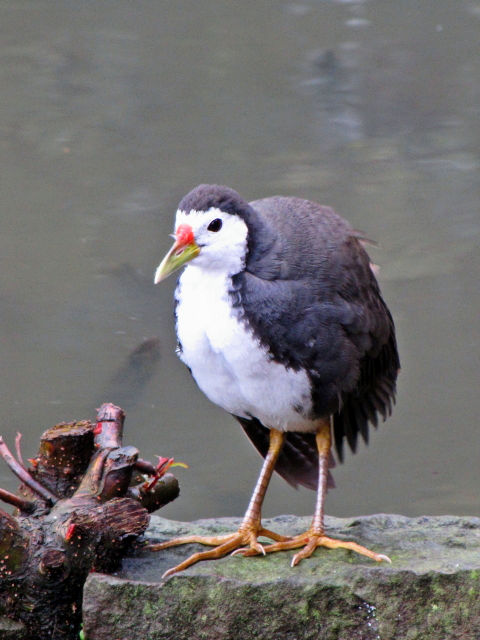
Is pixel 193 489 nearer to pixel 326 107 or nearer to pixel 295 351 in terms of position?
pixel 295 351

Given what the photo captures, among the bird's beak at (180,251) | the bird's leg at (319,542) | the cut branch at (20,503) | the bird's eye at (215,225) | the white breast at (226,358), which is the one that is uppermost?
the bird's eye at (215,225)

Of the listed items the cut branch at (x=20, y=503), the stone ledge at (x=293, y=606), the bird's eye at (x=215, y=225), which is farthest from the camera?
the bird's eye at (x=215, y=225)

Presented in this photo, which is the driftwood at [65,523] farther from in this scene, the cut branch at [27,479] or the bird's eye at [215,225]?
the bird's eye at [215,225]

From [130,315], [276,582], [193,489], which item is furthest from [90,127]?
[276,582]

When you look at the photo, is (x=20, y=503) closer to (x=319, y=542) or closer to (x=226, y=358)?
(x=226, y=358)

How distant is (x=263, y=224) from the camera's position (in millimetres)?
3584

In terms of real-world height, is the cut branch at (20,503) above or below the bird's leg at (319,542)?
above

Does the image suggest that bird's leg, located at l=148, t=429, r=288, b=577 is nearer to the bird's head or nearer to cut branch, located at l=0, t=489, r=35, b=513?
cut branch, located at l=0, t=489, r=35, b=513

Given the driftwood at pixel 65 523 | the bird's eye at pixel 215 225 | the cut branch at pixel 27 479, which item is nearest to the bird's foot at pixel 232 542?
the driftwood at pixel 65 523

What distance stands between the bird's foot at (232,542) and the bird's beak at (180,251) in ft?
2.96

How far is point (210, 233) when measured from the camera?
3.45 meters

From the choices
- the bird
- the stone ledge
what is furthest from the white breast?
the stone ledge

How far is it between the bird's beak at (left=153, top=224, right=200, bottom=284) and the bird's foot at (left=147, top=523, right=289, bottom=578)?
901mm

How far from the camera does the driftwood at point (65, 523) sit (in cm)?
319
